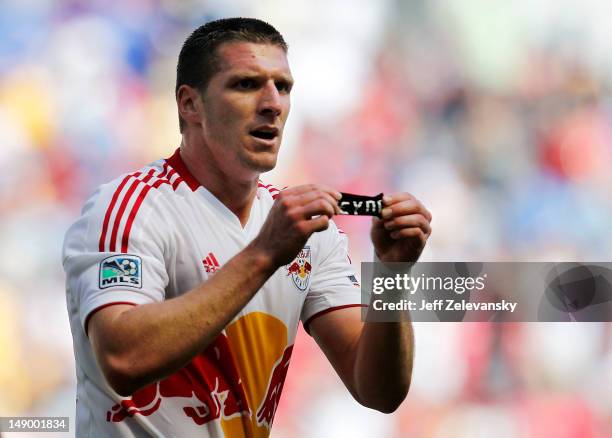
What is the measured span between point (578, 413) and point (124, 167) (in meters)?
3.68

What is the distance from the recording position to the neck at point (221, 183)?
2619 millimetres

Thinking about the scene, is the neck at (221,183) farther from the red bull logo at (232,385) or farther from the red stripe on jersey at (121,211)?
the red bull logo at (232,385)

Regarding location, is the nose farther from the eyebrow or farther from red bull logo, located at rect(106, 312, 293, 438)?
red bull logo, located at rect(106, 312, 293, 438)

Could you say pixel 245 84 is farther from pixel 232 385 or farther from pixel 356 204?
pixel 232 385

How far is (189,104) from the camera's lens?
2.72m

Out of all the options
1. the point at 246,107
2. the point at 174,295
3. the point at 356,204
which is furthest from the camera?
the point at 246,107

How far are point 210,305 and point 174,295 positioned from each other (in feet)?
1.42

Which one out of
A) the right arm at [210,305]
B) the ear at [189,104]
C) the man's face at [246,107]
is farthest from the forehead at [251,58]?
the right arm at [210,305]

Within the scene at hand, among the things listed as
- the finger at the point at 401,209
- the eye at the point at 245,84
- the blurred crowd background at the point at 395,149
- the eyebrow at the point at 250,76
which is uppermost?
the blurred crowd background at the point at 395,149

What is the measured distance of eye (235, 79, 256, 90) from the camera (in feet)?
8.35

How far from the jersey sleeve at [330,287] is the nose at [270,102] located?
1.63ft

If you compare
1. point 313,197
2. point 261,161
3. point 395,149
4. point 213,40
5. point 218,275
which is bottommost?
point 218,275

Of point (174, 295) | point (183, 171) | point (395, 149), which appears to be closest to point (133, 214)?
point (174, 295)

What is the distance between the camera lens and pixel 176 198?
8.28 feet
